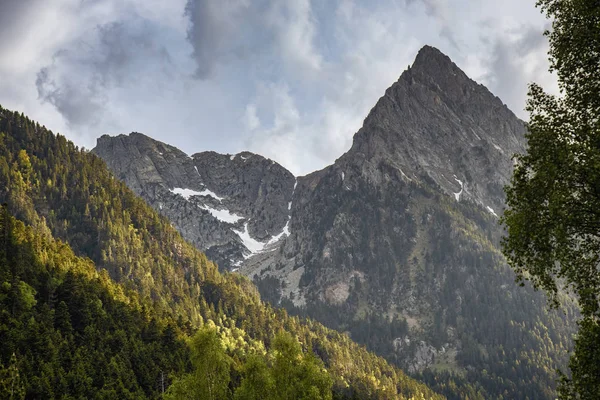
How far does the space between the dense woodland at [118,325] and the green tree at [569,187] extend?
2172cm

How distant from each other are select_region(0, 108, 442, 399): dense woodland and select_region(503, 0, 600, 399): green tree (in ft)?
71.3

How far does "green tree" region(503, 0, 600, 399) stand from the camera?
14719mm

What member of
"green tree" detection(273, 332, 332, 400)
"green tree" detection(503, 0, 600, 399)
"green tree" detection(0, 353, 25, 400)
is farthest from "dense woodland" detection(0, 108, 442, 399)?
"green tree" detection(503, 0, 600, 399)

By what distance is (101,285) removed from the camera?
11000cm

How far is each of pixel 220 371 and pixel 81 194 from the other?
18147 centimetres

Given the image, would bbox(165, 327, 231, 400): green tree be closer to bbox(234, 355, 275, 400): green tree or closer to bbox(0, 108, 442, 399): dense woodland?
bbox(0, 108, 442, 399): dense woodland

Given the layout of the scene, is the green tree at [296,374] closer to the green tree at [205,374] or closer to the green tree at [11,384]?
the green tree at [205,374]

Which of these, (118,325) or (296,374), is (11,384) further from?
(118,325)

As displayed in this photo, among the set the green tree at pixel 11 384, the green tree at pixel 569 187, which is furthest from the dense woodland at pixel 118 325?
the green tree at pixel 569 187

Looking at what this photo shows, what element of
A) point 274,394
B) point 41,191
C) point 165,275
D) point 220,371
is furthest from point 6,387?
point 41,191

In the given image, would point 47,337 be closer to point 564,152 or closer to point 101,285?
point 101,285

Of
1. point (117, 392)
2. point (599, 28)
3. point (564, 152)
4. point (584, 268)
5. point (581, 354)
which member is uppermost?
point (599, 28)

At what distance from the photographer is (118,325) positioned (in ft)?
327

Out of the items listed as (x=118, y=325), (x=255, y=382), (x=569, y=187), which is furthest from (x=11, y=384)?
(x=569, y=187)
